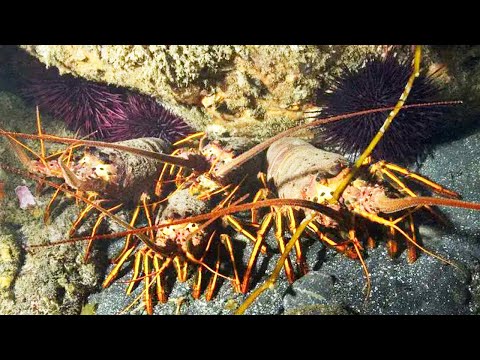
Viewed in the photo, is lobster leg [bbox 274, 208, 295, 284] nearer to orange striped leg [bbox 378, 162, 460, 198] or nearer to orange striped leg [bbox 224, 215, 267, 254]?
orange striped leg [bbox 224, 215, 267, 254]

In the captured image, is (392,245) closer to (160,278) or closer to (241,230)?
(241,230)

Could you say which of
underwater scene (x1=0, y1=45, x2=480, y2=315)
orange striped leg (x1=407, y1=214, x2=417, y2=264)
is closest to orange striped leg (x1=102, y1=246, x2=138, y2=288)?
underwater scene (x1=0, y1=45, x2=480, y2=315)

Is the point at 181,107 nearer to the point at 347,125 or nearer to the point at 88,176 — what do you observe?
the point at 88,176

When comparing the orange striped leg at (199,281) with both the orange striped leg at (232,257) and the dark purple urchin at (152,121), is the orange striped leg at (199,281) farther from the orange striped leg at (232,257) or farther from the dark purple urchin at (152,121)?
the dark purple urchin at (152,121)

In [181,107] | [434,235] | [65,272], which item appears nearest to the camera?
[434,235]
